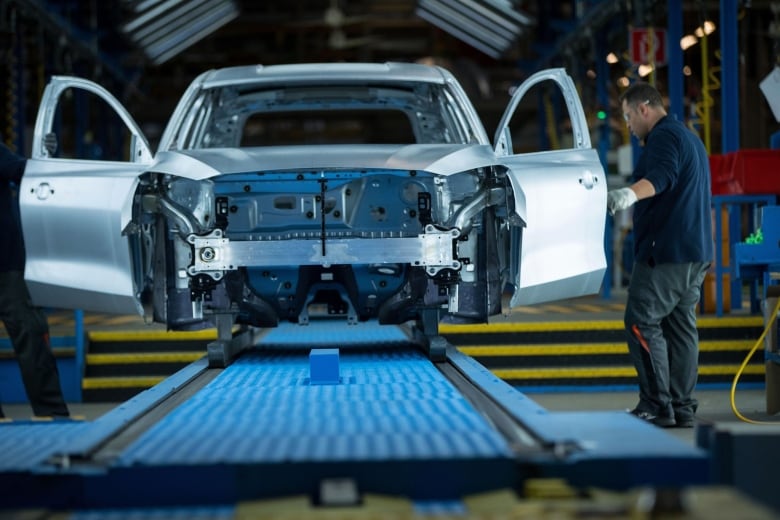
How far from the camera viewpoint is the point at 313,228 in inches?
189

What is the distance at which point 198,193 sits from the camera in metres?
4.91

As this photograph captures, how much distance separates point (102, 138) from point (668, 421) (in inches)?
483

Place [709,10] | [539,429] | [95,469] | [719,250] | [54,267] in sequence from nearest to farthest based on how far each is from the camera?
[95,469]
[539,429]
[54,267]
[719,250]
[709,10]

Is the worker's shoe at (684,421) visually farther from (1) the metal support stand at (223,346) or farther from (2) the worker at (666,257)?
(1) the metal support stand at (223,346)

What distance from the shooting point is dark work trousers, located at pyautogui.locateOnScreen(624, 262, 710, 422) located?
5.10 meters

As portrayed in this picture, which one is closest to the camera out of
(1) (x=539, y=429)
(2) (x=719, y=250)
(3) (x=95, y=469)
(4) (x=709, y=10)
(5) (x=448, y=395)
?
(3) (x=95, y=469)

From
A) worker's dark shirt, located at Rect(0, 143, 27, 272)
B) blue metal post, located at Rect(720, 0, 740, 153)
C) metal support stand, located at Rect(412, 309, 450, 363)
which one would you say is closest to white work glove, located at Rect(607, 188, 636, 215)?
metal support stand, located at Rect(412, 309, 450, 363)

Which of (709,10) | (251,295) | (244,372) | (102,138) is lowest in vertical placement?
(244,372)

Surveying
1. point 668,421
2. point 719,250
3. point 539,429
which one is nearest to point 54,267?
point 539,429

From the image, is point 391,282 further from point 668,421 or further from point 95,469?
point 95,469

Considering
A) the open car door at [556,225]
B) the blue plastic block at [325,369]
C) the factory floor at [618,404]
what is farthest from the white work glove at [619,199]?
the factory floor at [618,404]

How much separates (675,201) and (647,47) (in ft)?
16.0

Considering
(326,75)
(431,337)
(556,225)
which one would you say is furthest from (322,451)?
(326,75)

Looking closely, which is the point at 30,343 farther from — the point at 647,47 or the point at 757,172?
the point at 647,47
